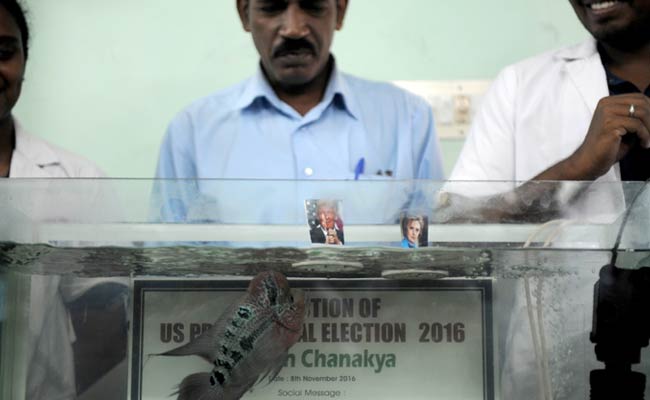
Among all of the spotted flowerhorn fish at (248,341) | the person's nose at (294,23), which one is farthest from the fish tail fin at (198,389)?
the person's nose at (294,23)

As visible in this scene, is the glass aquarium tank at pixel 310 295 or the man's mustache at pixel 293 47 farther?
the man's mustache at pixel 293 47

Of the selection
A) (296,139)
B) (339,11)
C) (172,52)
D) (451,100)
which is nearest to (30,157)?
(296,139)

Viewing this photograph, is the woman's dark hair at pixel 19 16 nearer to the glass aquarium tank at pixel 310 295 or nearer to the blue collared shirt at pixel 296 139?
the blue collared shirt at pixel 296 139

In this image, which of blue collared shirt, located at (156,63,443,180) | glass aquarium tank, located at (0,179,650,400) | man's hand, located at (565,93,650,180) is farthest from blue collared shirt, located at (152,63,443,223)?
glass aquarium tank, located at (0,179,650,400)

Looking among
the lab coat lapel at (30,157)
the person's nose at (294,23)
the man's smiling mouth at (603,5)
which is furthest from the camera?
the person's nose at (294,23)

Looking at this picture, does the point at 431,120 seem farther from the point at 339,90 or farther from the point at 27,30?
the point at 27,30

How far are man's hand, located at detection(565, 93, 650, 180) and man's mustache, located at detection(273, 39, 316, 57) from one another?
76 centimetres

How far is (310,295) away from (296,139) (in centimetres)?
117

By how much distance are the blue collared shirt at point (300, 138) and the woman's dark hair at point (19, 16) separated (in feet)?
1.17

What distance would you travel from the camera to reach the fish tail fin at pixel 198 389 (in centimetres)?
88

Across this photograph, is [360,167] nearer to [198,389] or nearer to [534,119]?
[534,119]

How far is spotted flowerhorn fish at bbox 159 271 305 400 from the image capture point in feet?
2.87

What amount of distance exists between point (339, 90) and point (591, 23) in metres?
0.60

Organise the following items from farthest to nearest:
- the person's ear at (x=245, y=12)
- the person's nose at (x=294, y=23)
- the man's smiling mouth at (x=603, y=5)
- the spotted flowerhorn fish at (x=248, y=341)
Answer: the person's ear at (x=245, y=12) < the person's nose at (x=294, y=23) < the man's smiling mouth at (x=603, y=5) < the spotted flowerhorn fish at (x=248, y=341)
